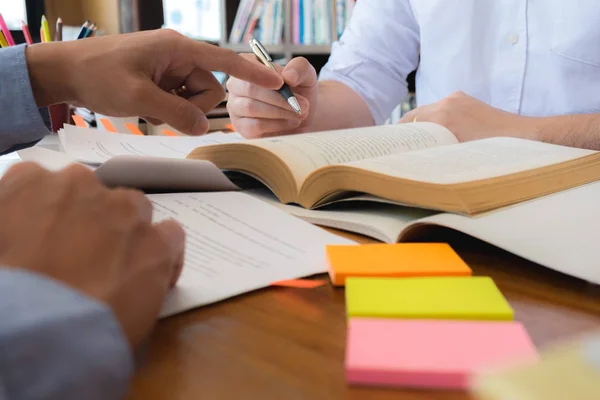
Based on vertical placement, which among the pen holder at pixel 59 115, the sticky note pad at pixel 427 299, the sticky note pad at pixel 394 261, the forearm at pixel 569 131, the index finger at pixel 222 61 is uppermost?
the index finger at pixel 222 61

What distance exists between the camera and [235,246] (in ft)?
1.52

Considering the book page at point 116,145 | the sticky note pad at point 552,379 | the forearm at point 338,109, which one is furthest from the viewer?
the forearm at point 338,109

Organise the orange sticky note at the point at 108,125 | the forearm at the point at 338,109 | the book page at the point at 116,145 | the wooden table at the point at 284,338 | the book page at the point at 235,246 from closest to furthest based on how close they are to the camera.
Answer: the wooden table at the point at 284,338, the book page at the point at 235,246, the book page at the point at 116,145, the forearm at the point at 338,109, the orange sticky note at the point at 108,125

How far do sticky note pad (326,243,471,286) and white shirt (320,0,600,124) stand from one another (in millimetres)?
841

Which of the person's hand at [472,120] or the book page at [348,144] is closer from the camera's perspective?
the book page at [348,144]

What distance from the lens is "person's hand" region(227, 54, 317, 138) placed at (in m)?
0.83

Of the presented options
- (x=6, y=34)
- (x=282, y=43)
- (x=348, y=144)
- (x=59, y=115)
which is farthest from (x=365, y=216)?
(x=282, y=43)

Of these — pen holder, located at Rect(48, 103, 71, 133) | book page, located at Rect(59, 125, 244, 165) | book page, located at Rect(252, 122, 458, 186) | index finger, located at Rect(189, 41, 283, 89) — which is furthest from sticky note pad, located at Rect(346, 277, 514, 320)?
pen holder, located at Rect(48, 103, 71, 133)

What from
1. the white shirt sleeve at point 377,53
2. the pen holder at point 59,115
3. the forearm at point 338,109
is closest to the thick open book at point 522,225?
the forearm at point 338,109

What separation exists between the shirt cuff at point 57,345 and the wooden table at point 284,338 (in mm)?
35

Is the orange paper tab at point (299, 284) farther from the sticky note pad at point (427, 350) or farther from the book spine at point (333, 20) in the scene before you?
the book spine at point (333, 20)

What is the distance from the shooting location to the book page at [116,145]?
30.6 inches

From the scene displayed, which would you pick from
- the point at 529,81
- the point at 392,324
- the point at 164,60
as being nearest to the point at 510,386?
the point at 392,324

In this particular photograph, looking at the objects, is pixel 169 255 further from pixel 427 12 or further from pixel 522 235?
pixel 427 12
